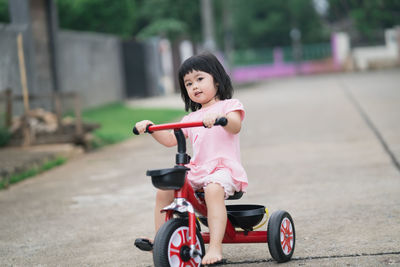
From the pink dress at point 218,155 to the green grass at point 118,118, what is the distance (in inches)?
251

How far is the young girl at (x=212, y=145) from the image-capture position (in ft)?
10.6

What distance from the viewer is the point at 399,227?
13.1ft

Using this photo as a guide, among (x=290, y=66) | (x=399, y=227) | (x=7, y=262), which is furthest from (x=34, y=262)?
(x=290, y=66)

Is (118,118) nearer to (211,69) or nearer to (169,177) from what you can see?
(211,69)

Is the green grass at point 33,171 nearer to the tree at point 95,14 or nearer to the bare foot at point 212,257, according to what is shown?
the bare foot at point 212,257

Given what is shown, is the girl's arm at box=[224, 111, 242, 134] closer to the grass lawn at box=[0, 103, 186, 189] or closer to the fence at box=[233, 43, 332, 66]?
the grass lawn at box=[0, 103, 186, 189]

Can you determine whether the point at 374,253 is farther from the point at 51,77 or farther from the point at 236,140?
the point at 51,77

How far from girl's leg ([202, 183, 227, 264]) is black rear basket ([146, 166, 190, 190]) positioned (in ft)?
0.65

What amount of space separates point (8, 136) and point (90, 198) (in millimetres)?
3623

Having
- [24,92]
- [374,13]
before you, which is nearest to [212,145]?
[24,92]

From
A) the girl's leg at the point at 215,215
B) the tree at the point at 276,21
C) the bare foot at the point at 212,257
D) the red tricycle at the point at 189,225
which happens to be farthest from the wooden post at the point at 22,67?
the tree at the point at 276,21

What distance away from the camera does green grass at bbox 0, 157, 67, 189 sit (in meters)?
6.79

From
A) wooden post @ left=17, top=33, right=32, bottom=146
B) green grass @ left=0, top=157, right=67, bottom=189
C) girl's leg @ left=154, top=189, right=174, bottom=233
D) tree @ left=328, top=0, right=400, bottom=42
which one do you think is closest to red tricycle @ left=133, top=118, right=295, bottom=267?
girl's leg @ left=154, top=189, right=174, bottom=233

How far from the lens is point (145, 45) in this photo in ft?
69.9
